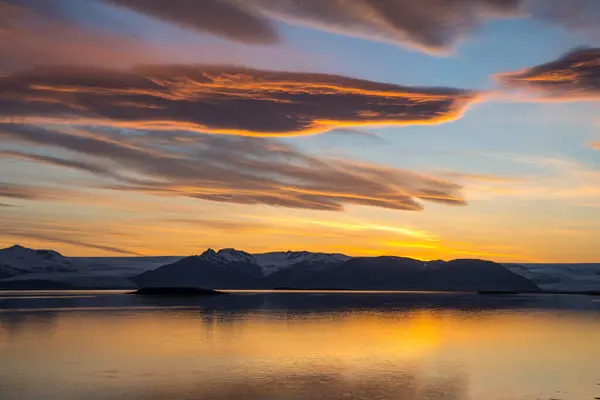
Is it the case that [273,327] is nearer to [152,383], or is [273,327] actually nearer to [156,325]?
[156,325]

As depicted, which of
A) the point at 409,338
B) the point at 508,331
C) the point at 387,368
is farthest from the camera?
the point at 508,331

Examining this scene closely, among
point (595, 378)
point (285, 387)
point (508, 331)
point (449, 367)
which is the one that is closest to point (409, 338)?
point (508, 331)

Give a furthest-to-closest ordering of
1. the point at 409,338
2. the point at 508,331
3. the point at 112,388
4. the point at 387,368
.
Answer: the point at 508,331
the point at 409,338
the point at 387,368
the point at 112,388

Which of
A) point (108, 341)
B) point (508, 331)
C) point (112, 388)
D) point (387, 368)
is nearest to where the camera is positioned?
point (112, 388)

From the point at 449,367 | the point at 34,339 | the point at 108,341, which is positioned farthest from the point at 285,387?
the point at 34,339

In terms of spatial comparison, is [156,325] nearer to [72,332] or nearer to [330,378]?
[72,332]

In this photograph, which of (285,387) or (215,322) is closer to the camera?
(285,387)

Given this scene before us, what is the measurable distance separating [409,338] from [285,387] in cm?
3161

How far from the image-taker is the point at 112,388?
36.5 m

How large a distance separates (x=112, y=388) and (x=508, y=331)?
167 ft

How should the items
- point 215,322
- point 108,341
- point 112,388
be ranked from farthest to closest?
1. point 215,322
2. point 108,341
3. point 112,388

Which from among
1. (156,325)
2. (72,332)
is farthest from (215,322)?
(72,332)

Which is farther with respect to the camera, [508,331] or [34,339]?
[508,331]

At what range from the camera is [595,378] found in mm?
41594
